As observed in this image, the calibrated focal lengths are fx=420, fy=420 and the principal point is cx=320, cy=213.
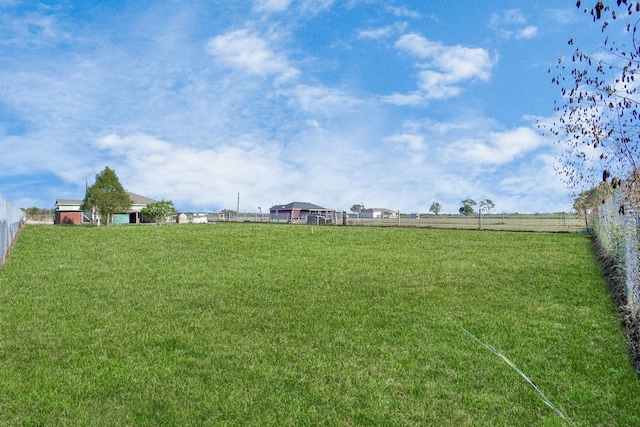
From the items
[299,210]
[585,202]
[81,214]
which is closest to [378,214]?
[299,210]

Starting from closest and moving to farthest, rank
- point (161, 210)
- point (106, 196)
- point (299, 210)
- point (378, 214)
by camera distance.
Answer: point (106, 196) → point (161, 210) → point (299, 210) → point (378, 214)

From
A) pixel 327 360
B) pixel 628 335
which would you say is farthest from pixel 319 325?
pixel 628 335

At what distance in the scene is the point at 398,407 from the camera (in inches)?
148

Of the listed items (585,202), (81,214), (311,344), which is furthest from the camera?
(81,214)

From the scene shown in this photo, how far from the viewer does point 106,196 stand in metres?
39.3

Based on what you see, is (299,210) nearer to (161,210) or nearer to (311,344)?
(161,210)

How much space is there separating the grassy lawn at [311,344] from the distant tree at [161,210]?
3220 cm

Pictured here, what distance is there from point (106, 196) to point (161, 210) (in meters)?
5.52

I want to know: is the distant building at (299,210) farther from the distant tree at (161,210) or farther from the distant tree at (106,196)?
the distant tree at (106,196)

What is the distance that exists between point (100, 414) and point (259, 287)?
5335 mm

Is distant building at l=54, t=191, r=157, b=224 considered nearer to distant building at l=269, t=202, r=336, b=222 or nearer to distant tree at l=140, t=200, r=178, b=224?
distant tree at l=140, t=200, r=178, b=224

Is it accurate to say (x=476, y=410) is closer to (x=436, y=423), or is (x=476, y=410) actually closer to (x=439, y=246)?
(x=436, y=423)

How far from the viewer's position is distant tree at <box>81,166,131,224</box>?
3928 centimetres

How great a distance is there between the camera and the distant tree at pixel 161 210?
4316cm
